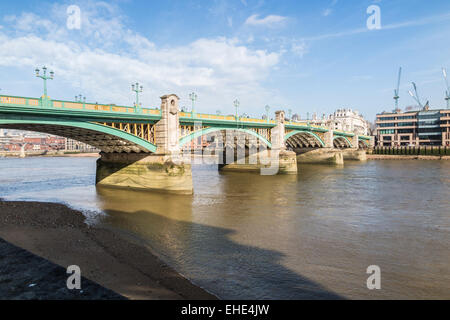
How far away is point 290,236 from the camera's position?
1355cm

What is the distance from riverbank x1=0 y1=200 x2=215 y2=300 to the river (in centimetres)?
95

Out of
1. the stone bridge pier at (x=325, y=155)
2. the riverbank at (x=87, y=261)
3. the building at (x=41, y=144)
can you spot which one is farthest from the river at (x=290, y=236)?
the building at (x=41, y=144)

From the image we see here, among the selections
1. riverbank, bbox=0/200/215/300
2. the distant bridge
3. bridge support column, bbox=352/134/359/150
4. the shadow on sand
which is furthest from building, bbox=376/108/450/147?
riverbank, bbox=0/200/215/300

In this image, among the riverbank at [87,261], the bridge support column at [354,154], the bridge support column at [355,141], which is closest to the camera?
the riverbank at [87,261]

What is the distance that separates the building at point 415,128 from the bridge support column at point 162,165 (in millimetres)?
89392

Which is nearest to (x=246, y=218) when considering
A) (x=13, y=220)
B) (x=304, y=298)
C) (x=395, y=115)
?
(x=304, y=298)

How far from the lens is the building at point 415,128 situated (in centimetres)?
8579

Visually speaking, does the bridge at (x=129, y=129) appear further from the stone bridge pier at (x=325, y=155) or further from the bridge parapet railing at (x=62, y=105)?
the stone bridge pier at (x=325, y=155)

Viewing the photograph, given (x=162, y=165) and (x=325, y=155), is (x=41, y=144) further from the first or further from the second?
(x=162, y=165)

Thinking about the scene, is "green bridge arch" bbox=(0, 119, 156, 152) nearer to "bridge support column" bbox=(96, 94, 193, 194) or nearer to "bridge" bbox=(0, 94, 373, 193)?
"bridge" bbox=(0, 94, 373, 193)

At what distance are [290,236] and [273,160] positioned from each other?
29.5 m

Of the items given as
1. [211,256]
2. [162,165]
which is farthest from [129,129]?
[211,256]

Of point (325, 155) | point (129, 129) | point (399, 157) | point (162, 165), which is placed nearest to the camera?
point (129, 129)

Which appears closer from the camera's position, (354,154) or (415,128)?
(354,154)
